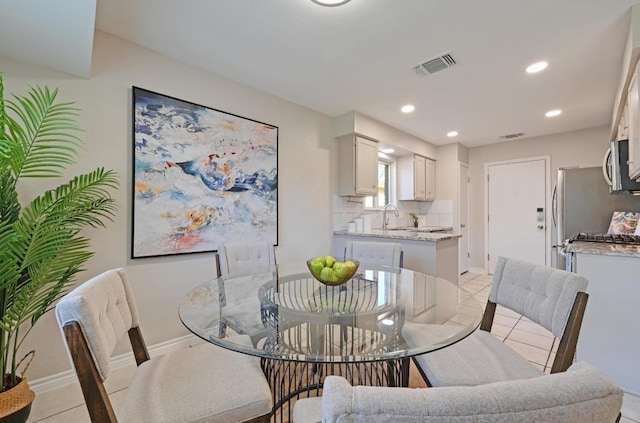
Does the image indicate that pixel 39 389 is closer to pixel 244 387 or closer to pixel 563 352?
pixel 244 387

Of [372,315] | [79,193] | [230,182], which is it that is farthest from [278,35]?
[372,315]

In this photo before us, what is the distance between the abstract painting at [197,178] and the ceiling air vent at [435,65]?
4.85 ft

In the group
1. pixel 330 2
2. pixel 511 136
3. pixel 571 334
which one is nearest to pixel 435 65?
pixel 330 2

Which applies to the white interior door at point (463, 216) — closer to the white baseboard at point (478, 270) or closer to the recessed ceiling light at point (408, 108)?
the white baseboard at point (478, 270)

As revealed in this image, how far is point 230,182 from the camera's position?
8.41 ft

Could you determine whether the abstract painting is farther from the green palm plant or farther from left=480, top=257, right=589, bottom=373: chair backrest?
left=480, top=257, right=589, bottom=373: chair backrest

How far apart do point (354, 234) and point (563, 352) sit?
2.37 m

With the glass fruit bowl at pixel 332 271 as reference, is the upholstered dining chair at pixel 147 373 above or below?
below

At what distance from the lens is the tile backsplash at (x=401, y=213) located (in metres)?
3.69

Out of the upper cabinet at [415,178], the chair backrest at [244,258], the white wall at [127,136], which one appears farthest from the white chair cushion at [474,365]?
the upper cabinet at [415,178]

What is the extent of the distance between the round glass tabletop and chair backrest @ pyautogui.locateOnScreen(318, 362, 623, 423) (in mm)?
558

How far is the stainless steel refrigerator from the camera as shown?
2.88 m

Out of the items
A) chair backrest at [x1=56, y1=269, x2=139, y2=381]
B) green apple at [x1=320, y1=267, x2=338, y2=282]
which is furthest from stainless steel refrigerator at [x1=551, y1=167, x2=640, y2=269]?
chair backrest at [x1=56, y1=269, x2=139, y2=381]

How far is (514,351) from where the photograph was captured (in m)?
1.27
